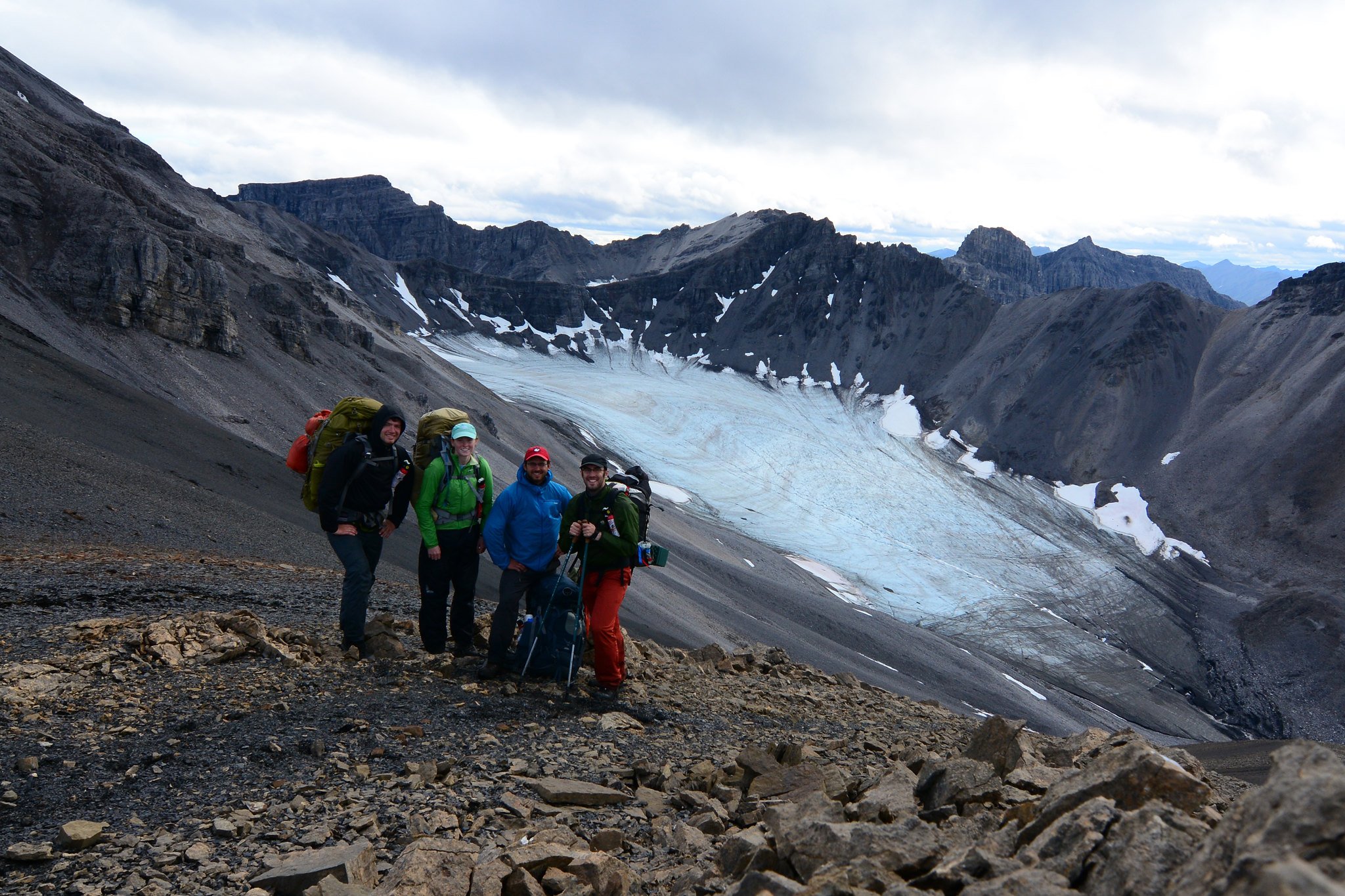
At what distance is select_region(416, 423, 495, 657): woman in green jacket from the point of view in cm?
766

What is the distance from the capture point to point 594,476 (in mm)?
7594

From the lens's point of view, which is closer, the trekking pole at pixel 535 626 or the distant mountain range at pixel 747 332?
the trekking pole at pixel 535 626

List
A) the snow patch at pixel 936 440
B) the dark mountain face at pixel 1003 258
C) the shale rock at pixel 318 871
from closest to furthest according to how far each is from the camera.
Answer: the shale rock at pixel 318 871
the snow patch at pixel 936 440
the dark mountain face at pixel 1003 258

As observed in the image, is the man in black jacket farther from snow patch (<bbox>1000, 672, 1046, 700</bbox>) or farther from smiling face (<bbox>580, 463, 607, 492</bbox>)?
snow patch (<bbox>1000, 672, 1046, 700</bbox>)

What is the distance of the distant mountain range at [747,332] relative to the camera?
2955cm

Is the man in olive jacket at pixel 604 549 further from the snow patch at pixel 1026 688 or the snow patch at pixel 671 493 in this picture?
the snow patch at pixel 671 493

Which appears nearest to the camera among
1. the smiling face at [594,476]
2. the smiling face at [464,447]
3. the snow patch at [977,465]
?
the smiling face at [594,476]

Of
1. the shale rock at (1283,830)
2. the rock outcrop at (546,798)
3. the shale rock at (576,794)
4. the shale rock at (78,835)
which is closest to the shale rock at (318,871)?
the rock outcrop at (546,798)

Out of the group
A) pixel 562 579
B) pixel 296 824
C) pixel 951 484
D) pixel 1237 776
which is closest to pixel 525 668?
pixel 562 579

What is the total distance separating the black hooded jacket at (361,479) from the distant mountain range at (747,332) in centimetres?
1278

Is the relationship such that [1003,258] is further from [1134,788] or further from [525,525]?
[1134,788]

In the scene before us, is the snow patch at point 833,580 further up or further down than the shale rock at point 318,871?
further down

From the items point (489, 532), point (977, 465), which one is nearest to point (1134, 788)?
point (489, 532)

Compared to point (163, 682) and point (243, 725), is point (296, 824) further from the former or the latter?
point (163, 682)
